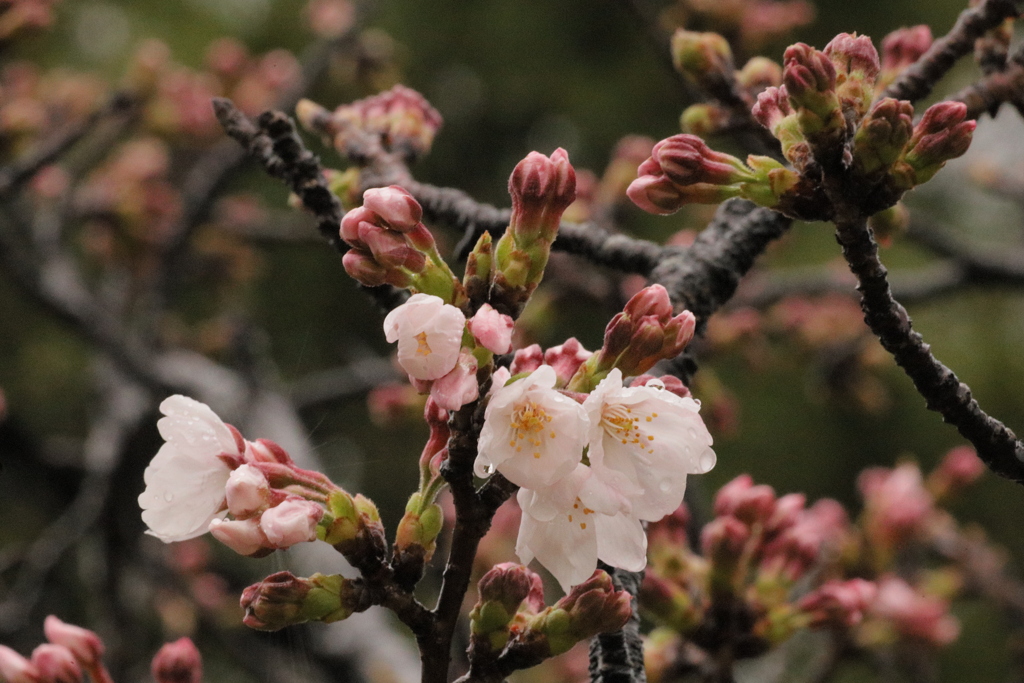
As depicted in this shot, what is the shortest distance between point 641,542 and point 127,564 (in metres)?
2.65

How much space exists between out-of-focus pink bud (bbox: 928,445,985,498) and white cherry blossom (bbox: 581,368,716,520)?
152cm

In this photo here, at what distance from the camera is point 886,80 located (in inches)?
42.6

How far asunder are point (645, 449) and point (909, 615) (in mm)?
1603

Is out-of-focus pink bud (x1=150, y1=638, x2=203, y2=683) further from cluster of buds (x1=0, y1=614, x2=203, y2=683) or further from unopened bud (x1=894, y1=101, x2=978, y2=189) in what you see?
unopened bud (x1=894, y1=101, x2=978, y2=189)

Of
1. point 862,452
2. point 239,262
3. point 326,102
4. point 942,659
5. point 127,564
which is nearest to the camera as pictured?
point 127,564

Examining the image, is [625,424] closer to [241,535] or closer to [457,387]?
[457,387]

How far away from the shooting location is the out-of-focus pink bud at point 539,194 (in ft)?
2.03

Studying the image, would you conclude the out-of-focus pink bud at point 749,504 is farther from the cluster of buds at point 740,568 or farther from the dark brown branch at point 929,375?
the dark brown branch at point 929,375

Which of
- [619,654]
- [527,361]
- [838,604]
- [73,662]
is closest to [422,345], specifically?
[527,361]

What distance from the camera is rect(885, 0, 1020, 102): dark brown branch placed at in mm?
1005

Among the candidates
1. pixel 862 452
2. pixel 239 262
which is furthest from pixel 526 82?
pixel 862 452

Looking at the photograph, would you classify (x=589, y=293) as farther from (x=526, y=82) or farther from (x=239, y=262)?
(x=526, y=82)

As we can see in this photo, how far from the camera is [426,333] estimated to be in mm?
555

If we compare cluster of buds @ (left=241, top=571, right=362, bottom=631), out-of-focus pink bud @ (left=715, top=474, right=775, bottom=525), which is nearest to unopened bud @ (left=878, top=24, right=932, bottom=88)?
out-of-focus pink bud @ (left=715, top=474, right=775, bottom=525)
